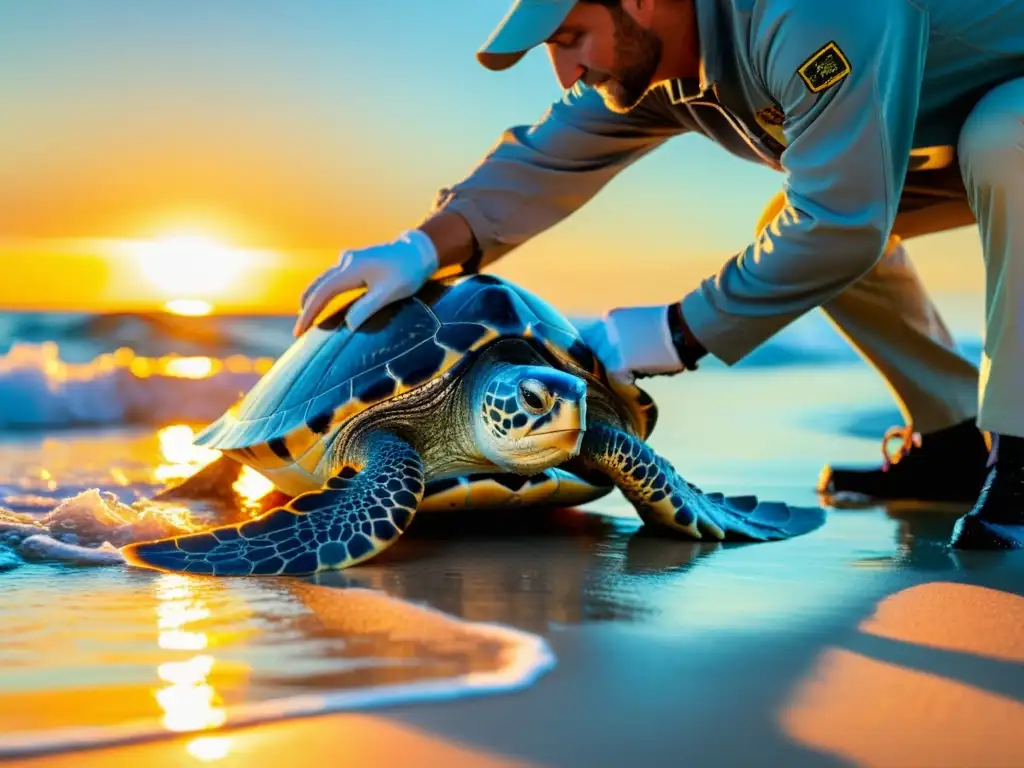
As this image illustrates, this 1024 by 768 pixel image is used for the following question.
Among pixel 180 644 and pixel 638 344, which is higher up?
pixel 638 344

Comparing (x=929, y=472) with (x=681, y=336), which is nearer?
(x=681, y=336)

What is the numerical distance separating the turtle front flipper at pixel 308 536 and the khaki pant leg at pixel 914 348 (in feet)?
5.87

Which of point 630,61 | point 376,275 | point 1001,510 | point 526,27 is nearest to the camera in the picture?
point 526,27

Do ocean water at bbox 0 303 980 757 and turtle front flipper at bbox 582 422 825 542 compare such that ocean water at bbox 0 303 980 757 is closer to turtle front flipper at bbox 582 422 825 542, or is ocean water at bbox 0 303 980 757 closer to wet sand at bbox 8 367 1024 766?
wet sand at bbox 8 367 1024 766

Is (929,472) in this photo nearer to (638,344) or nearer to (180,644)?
(638,344)

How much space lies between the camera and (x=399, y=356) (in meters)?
2.89

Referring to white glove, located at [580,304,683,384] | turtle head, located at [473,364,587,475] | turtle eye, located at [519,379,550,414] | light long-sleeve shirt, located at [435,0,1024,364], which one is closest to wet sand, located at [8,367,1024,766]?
turtle head, located at [473,364,587,475]

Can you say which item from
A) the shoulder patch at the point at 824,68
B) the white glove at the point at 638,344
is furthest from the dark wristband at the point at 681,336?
the shoulder patch at the point at 824,68

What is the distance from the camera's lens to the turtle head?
2.65 metres

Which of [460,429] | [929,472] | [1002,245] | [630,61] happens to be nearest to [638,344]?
[460,429]

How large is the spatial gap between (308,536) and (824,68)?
5.00ft

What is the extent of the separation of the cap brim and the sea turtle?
2.55ft

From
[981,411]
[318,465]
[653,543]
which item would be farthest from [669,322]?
[318,465]

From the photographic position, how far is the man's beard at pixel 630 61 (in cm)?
253
